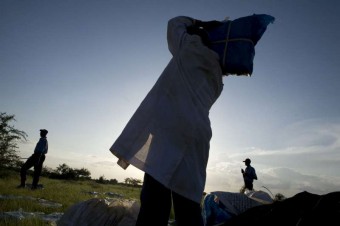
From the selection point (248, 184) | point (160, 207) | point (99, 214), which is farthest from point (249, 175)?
point (160, 207)

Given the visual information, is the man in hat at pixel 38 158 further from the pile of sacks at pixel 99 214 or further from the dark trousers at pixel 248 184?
the dark trousers at pixel 248 184

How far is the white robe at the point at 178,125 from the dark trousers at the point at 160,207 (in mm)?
139

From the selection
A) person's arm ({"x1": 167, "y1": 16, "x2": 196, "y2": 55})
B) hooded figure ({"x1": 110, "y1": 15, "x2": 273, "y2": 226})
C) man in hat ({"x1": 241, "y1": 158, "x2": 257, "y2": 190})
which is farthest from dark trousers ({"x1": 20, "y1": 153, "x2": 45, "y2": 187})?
man in hat ({"x1": 241, "y1": 158, "x2": 257, "y2": 190})

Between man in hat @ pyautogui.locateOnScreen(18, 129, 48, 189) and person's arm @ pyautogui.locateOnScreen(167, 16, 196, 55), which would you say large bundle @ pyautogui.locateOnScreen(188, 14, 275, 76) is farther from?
man in hat @ pyautogui.locateOnScreen(18, 129, 48, 189)

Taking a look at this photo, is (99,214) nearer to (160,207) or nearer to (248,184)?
(160,207)

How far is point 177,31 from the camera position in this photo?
247 cm

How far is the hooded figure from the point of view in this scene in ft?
7.00

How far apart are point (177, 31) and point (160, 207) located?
1.43 m

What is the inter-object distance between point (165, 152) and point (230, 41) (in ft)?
3.36

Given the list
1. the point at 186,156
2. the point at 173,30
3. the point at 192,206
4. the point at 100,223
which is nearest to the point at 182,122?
the point at 186,156

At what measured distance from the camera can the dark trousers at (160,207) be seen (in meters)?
2.22

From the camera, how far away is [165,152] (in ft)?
6.97

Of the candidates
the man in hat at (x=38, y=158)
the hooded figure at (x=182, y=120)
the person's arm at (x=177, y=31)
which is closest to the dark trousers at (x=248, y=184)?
the man in hat at (x=38, y=158)

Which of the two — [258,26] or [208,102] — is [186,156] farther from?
[258,26]
